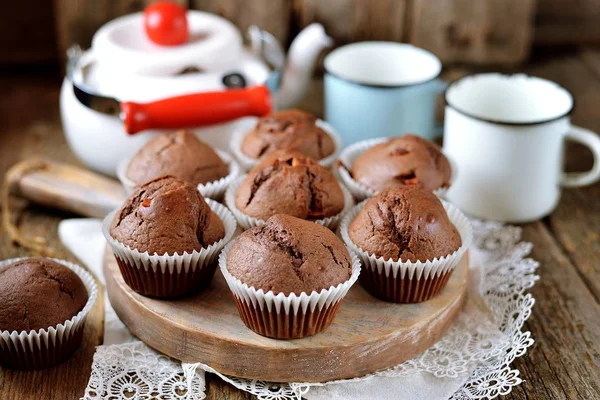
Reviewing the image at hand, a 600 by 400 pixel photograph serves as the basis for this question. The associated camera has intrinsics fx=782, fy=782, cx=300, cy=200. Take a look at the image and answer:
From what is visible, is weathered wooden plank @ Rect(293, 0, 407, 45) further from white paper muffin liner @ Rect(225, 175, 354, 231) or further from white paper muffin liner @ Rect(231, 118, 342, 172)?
white paper muffin liner @ Rect(225, 175, 354, 231)

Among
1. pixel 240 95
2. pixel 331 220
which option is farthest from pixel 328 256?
pixel 240 95

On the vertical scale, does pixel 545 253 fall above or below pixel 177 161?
below

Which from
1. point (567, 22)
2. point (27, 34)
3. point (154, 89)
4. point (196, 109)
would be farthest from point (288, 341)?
point (567, 22)

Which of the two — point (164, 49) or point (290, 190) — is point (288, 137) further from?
point (164, 49)

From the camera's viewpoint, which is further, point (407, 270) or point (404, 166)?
point (404, 166)

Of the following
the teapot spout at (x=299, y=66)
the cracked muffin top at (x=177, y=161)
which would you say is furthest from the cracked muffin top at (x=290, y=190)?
the teapot spout at (x=299, y=66)

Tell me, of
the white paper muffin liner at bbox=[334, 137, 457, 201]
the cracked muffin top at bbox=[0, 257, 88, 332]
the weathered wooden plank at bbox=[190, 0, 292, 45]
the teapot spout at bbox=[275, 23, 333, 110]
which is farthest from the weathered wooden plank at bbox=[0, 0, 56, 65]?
the cracked muffin top at bbox=[0, 257, 88, 332]

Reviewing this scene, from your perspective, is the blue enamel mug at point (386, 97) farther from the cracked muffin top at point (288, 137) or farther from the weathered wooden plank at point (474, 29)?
the weathered wooden plank at point (474, 29)
